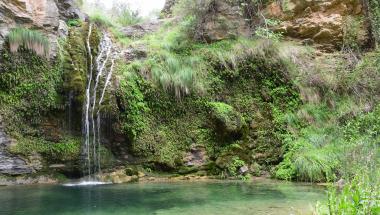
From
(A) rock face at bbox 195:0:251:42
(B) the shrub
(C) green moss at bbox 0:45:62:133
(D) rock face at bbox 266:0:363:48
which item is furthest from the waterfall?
(D) rock face at bbox 266:0:363:48

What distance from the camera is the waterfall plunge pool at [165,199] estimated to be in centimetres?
540

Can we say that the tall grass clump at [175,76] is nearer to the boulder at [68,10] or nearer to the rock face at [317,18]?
the boulder at [68,10]

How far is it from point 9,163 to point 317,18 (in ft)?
36.2

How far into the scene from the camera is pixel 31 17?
10.3 metres

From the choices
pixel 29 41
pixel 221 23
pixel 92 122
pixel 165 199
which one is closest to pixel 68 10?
pixel 29 41

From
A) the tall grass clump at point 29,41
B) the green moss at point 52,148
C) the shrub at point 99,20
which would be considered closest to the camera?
the green moss at point 52,148

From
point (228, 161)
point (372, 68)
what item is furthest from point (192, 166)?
point (372, 68)

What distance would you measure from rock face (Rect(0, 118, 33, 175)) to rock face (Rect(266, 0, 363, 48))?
375 inches

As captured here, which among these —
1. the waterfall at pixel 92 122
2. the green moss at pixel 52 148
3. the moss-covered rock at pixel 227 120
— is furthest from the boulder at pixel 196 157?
the green moss at pixel 52 148

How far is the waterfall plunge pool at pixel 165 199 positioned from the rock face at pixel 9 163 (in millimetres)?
808

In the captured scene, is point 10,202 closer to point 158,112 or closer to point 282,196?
point 282,196

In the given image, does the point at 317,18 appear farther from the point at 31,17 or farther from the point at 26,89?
the point at 26,89

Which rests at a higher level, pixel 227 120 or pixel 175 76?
pixel 175 76

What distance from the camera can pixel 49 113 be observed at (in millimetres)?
9609
